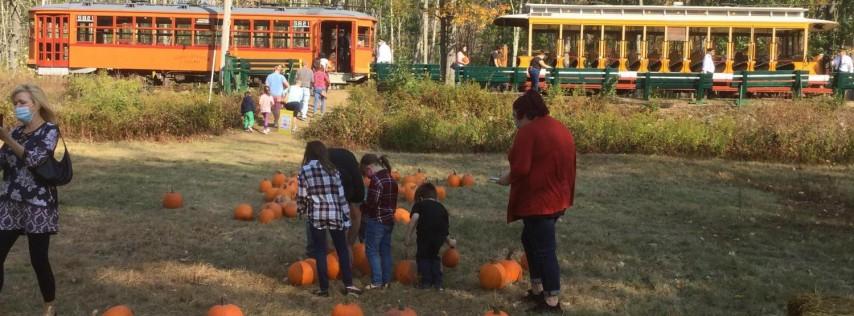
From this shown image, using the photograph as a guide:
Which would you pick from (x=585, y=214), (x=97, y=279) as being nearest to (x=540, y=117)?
(x=97, y=279)

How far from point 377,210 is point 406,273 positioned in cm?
67

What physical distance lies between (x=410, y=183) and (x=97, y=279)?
516 centimetres

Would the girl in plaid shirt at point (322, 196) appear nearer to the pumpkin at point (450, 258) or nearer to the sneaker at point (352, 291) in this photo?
the sneaker at point (352, 291)

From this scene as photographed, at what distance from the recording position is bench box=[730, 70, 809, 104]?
2119 centimetres

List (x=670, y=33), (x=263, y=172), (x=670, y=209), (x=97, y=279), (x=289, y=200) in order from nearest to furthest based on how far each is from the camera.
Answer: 1. (x=97, y=279)
2. (x=289, y=200)
3. (x=670, y=209)
4. (x=263, y=172)
5. (x=670, y=33)

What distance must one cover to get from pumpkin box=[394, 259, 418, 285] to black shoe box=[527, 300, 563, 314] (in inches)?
46.6

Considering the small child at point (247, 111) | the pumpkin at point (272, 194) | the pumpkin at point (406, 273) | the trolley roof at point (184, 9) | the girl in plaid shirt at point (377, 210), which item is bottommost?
the pumpkin at point (406, 273)

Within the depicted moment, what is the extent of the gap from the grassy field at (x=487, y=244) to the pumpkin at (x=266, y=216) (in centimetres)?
11

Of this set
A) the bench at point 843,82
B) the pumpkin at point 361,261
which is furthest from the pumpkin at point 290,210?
the bench at point 843,82

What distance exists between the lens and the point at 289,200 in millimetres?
9688

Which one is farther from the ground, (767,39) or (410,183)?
(767,39)

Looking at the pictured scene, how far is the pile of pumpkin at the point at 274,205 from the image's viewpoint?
29.7 feet

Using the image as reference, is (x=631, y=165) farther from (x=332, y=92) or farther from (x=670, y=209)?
(x=332, y=92)

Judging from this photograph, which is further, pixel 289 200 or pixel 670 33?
pixel 670 33
